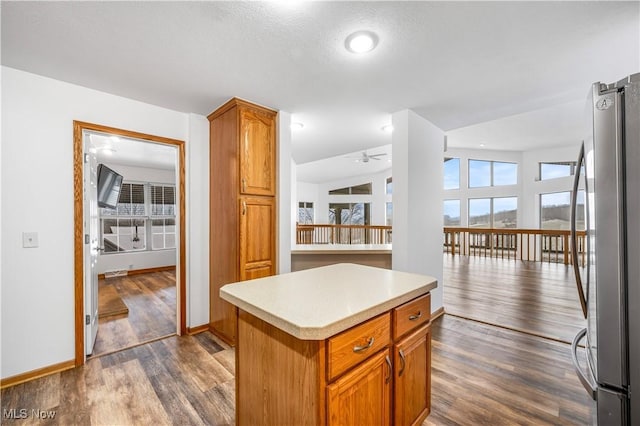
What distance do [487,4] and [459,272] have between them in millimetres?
5247

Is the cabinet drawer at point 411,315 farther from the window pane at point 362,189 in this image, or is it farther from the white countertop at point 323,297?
the window pane at point 362,189

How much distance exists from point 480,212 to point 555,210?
6.10ft

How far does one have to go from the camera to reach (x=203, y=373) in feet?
7.45

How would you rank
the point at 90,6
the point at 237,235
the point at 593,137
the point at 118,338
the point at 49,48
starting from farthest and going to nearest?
the point at 118,338 → the point at 237,235 → the point at 49,48 → the point at 90,6 → the point at 593,137

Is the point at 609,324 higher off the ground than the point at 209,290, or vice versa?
the point at 609,324

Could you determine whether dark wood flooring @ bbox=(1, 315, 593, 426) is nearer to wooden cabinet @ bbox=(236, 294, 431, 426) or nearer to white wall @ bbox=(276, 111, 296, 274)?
wooden cabinet @ bbox=(236, 294, 431, 426)

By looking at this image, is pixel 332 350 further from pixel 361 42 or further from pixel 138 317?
pixel 138 317

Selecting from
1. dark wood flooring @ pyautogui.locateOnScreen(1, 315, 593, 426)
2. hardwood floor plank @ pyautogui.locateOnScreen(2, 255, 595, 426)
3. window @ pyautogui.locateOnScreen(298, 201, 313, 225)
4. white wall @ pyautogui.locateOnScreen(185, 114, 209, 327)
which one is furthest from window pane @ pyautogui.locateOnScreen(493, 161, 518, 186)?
white wall @ pyautogui.locateOnScreen(185, 114, 209, 327)

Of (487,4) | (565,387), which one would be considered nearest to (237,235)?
(487,4)

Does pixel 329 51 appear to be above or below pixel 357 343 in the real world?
above

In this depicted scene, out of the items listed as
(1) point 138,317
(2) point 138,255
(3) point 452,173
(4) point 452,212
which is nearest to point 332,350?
(1) point 138,317

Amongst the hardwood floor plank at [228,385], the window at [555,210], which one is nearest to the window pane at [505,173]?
the window at [555,210]

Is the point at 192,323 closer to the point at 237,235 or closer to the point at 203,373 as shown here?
the point at 203,373

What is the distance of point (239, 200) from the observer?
107 inches
